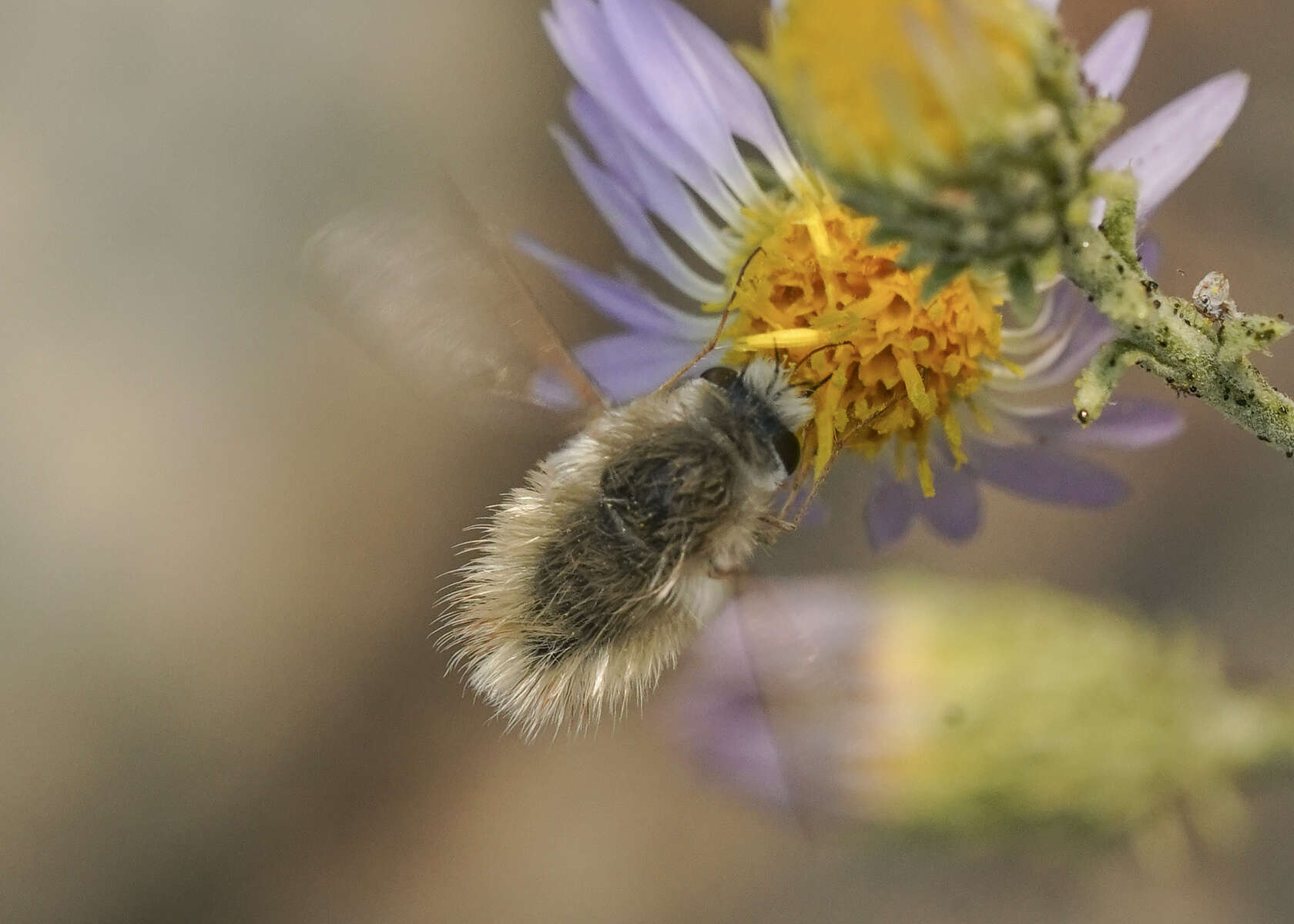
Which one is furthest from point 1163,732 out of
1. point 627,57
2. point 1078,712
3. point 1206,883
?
point 627,57

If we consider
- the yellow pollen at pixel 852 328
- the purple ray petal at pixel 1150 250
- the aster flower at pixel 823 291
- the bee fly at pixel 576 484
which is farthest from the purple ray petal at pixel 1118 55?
the bee fly at pixel 576 484

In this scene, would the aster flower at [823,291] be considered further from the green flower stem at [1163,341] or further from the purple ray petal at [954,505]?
the green flower stem at [1163,341]

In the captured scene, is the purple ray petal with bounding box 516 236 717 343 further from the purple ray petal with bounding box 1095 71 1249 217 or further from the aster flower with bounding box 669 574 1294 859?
the purple ray petal with bounding box 1095 71 1249 217

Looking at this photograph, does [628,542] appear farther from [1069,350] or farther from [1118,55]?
[1118,55]

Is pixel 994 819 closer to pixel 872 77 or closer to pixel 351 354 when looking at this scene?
pixel 872 77

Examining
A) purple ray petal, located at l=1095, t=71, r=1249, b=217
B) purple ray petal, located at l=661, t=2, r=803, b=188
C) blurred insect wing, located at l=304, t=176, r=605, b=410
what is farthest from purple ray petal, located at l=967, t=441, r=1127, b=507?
blurred insect wing, located at l=304, t=176, r=605, b=410

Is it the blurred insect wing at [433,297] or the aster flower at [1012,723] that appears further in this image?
the aster flower at [1012,723]
